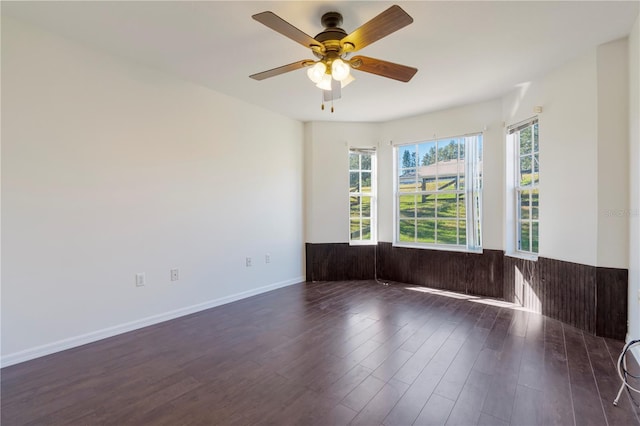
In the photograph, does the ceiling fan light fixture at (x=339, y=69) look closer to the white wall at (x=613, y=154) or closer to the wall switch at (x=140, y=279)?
the white wall at (x=613, y=154)

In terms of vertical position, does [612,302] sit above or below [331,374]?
above

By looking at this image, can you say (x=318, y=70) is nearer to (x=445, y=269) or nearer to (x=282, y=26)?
(x=282, y=26)

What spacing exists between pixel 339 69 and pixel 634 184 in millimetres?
2692

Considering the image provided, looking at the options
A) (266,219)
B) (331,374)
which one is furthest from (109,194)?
(331,374)

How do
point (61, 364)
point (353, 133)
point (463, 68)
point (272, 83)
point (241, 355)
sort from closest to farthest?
point (61, 364) < point (241, 355) < point (463, 68) < point (272, 83) < point (353, 133)

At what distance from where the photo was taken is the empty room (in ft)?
6.55

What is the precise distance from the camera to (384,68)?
2254 millimetres

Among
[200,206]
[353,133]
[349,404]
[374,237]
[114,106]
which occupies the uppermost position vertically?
[353,133]

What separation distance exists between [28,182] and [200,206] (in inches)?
59.5

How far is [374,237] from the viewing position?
5195 mm


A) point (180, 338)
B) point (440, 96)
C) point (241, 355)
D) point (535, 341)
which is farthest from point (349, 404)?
point (440, 96)

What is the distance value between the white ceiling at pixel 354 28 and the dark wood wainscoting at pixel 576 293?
2.14 m

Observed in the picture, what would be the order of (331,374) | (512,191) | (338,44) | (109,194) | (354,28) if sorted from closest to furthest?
(338,44) → (331,374) → (354,28) → (109,194) → (512,191)

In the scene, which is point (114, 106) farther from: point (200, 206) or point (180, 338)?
Result: point (180, 338)
